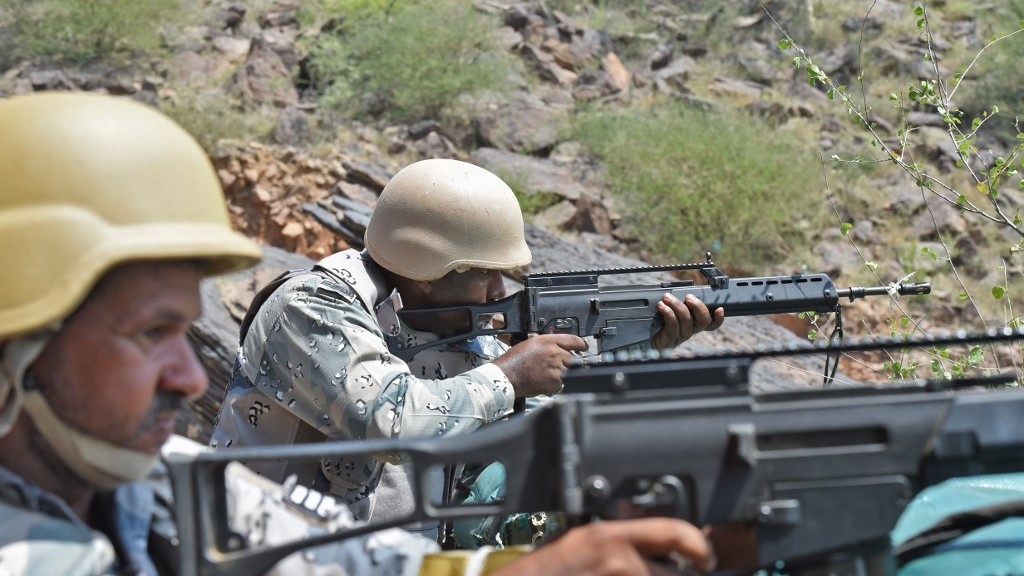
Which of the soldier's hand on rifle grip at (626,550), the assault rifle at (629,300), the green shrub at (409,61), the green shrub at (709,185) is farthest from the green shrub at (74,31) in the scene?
the soldier's hand on rifle grip at (626,550)

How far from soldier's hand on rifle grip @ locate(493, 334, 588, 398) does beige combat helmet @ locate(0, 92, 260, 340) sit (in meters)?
2.10

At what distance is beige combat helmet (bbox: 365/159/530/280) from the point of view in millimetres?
3709

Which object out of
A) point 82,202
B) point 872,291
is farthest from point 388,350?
point 872,291

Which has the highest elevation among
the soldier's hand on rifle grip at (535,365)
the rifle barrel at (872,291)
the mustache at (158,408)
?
the rifle barrel at (872,291)

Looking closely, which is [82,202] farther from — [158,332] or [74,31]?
[74,31]

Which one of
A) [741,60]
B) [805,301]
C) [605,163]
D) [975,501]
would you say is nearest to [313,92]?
[605,163]

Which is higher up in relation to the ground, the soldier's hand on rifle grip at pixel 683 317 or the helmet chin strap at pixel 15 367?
the soldier's hand on rifle grip at pixel 683 317

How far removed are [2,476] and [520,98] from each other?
37.7 feet

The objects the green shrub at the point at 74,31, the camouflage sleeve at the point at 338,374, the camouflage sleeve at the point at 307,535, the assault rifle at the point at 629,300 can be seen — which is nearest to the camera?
the camouflage sleeve at the point at 307,535

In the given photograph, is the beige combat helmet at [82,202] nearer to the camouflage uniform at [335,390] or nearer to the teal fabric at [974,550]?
the teal fabric at [974,550]

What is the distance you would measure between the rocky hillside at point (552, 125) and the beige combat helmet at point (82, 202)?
13.4 ft

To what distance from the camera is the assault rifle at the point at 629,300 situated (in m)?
4.31

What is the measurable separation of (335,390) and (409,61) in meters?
9.77

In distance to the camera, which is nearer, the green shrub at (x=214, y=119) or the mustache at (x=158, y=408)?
the mustache at (x=158, y=408)
